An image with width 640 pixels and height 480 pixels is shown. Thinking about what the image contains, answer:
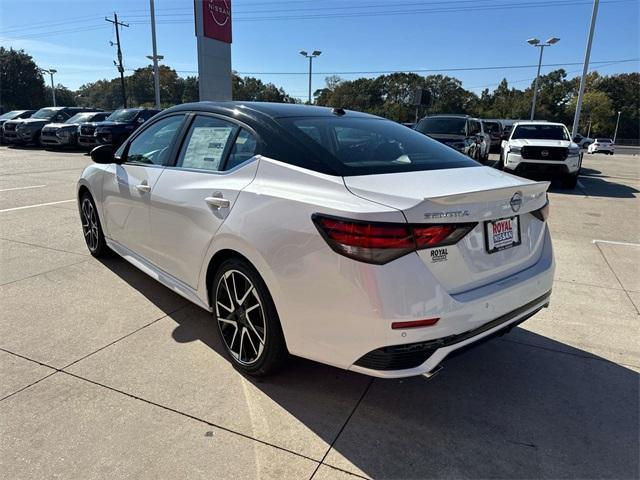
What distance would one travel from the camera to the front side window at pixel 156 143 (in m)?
3.55

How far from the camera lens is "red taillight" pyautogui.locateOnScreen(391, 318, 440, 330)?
207cm

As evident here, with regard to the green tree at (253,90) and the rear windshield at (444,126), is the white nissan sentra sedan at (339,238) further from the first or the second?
the green tree at (253,90)

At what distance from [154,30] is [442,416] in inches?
1246

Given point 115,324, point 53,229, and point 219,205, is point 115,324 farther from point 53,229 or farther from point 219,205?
point 53,229

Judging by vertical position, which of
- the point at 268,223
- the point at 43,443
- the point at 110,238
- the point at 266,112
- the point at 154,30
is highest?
the point at 154,30

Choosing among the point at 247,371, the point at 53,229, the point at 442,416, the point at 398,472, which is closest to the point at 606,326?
the point at 442,416

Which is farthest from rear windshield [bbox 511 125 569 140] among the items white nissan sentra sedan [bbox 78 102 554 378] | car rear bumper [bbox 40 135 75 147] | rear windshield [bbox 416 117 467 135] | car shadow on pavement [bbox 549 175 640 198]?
car rear bumper [bbox 40 135 75 147]

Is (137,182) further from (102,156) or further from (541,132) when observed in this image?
(541,132)

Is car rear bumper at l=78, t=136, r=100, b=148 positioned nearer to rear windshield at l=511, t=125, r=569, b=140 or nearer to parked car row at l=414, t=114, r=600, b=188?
parked car row at l=414, t=114, r=600, b=188

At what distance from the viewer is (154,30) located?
2861 centimetres

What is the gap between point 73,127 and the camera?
1850 cm

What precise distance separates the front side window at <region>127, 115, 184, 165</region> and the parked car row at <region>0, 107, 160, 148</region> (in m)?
12.3

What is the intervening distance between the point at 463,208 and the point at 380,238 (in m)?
0.47

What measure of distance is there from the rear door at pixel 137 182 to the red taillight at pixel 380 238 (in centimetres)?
194
